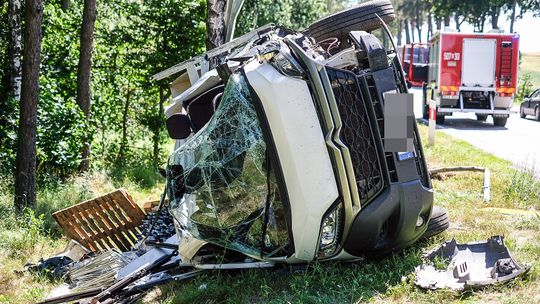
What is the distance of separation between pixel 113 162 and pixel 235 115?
802 centimetres

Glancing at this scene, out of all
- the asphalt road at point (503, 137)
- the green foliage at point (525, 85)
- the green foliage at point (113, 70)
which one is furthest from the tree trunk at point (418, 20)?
the green foliage at point (113, 70)

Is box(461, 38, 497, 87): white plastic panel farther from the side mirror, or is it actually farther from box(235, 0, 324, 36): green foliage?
the side mirror

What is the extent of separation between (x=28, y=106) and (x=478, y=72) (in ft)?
46.5

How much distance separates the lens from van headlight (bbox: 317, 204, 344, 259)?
3.76 meters

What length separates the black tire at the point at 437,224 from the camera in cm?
457

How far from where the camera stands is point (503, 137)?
46.5ft

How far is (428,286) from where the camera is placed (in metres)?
3.66

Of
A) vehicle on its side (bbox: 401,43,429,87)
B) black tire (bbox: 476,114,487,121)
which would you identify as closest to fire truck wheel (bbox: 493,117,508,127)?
black tire (bbox: 476,114,487,121)

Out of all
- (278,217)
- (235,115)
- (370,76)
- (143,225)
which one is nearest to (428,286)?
(278,217)

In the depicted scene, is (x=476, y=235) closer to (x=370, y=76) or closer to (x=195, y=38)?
(x=370, y=76)

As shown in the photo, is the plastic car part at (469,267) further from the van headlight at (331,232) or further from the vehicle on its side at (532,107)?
the vehicle on its side at (532,107)

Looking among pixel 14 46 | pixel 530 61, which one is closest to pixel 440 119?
pixel 14 46

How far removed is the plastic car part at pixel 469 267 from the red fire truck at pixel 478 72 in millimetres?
13946

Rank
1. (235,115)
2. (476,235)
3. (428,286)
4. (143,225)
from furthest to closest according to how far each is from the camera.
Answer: (143,225) < (476,235) < (235,115) < (428,286)
